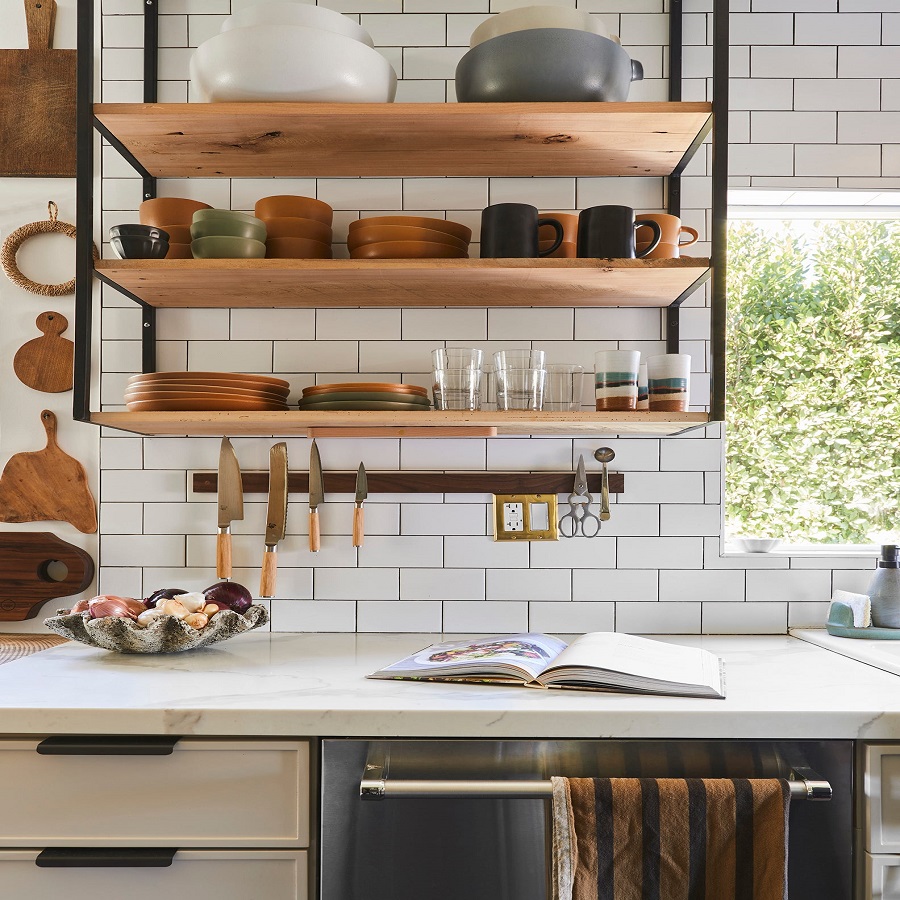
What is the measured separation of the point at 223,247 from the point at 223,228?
1.6 inches

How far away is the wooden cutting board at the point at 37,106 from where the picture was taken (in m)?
2.11

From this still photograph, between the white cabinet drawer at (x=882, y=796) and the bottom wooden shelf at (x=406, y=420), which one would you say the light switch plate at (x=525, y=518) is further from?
the white cabinet drawer at (x=882, y=796)

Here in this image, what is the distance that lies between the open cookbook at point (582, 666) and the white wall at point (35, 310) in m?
1.04

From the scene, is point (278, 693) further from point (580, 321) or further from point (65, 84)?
point (65, 84)

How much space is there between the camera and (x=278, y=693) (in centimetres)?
145

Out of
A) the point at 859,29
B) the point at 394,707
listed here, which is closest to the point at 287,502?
the point at 394,707

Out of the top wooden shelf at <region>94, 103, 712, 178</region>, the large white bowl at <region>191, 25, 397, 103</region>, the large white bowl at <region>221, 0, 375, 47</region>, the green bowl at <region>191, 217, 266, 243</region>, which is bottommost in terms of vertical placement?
the green bowl at <region>191, 217, 266, 243</region>

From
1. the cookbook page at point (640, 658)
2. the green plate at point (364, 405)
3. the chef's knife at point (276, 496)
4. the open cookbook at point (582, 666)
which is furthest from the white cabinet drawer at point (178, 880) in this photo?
the green plate at point (364, 405)

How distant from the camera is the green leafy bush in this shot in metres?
2.22

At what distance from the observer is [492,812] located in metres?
1.33

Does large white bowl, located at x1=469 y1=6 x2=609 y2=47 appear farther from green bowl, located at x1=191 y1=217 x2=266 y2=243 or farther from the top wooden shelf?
green bowl, located at x1=191 y1=217 x2=266 y2=243

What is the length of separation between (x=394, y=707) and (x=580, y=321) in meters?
1.13

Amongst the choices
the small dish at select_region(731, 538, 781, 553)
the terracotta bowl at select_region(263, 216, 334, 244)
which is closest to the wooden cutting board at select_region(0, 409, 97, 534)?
the terracotta bowl at select_region(263, 216, 334, 244)

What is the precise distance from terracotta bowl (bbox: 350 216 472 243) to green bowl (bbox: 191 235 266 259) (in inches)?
9.5
